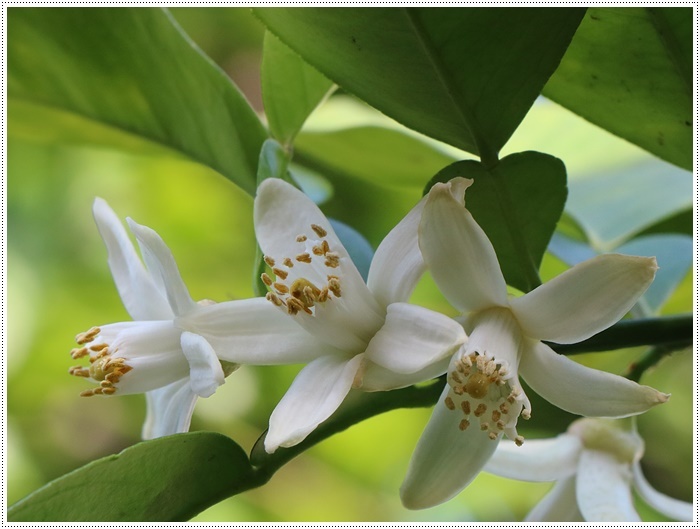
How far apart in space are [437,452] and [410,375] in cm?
8

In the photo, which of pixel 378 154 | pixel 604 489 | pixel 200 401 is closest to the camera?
pixel 604 489

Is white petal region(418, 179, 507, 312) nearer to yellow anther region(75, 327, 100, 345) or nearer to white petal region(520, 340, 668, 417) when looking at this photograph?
white petal region(520, 340, 668, 417)

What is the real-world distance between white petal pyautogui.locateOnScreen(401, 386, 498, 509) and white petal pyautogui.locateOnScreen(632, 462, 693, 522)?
35 cm

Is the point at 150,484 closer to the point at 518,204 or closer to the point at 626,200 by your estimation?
the point at 518,204

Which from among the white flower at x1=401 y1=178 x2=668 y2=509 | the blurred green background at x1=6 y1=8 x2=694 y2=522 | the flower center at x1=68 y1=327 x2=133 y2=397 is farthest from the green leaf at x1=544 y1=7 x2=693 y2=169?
the blurred green background at x1=6 y1=8 x2=694 y2=522

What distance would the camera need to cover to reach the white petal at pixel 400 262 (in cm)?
60

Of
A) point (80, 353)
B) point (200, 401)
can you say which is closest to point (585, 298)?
point (80, 353)

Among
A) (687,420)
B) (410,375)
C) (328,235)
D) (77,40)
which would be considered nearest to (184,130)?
(77,40)

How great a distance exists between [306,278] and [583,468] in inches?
16.5

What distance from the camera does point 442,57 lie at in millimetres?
627

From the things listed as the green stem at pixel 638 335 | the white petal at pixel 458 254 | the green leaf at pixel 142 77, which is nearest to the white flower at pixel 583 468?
the green stem at pixel 638 335

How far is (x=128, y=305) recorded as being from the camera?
73cm

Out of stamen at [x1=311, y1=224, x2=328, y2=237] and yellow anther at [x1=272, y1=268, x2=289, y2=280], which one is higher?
stamen at [x1=311, y1=224, x2=328, y2=237]

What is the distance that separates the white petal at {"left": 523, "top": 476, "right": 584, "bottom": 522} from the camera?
2.77ft
